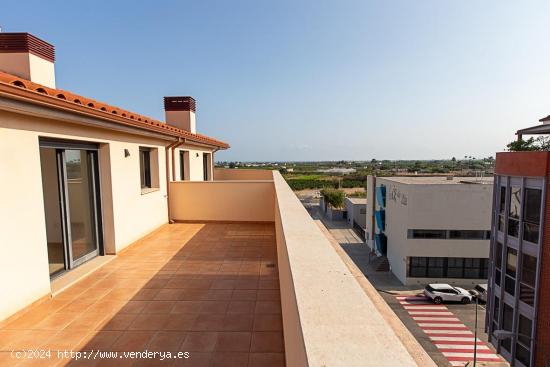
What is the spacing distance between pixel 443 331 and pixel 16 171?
2013cm

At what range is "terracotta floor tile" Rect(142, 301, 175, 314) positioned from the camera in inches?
146

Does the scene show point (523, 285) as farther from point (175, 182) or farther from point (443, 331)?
point (175, 182)

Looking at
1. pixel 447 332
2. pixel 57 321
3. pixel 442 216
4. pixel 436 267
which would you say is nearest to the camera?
pixel 57 321

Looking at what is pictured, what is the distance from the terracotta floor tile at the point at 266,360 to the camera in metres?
2.77

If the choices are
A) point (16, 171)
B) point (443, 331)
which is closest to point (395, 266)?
point (443, 331)

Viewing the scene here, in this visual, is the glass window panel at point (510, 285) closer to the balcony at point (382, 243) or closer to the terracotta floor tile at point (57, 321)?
the balcony at point (382, 243)

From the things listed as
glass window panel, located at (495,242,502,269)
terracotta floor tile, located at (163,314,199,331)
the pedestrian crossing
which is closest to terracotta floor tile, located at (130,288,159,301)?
terracotta floor tile, located at (163,314,199,331)

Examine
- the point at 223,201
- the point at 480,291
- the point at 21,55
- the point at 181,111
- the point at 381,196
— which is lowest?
the point at 480,291

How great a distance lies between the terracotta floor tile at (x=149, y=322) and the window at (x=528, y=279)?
51.0 feet

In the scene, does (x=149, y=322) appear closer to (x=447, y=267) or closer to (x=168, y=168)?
(x=168, y=168)

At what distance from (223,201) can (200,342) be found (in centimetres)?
600

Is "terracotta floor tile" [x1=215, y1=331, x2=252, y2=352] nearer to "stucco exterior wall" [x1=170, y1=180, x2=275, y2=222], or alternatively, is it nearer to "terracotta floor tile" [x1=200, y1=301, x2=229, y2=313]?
"terracotta floor tile" [x1=200, y1=301, x2=229, y2=313]

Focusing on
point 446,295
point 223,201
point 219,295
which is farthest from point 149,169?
point 446,295

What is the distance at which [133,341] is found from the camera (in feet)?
10.1
